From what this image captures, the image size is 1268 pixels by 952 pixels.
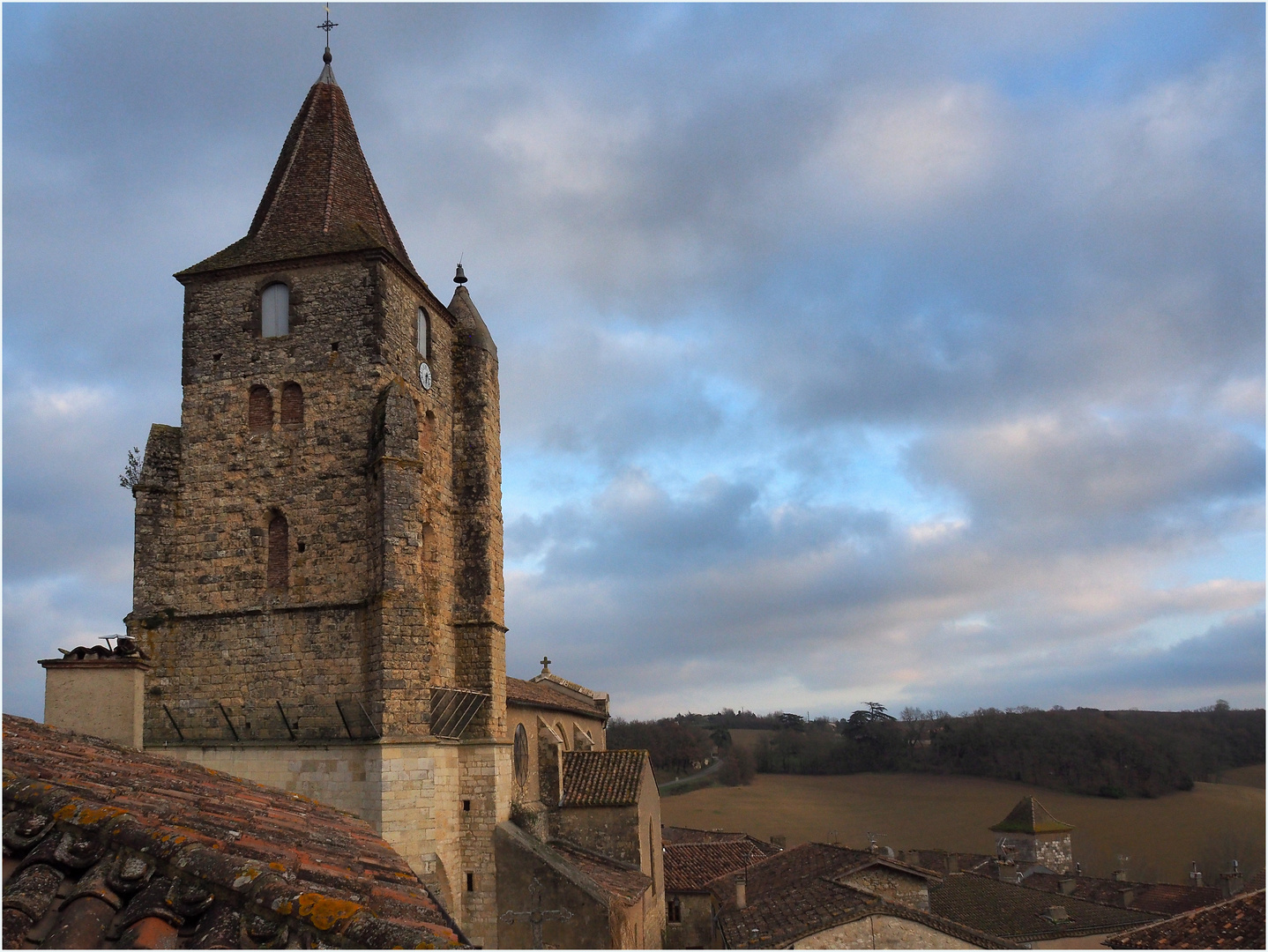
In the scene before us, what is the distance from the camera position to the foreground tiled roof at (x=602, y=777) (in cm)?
2384

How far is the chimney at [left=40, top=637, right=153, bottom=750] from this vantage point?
10141mm

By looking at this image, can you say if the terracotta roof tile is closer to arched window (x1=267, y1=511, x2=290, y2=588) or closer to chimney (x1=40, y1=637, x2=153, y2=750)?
arched window (x1=267, y1=511, x2=290, y2=588)

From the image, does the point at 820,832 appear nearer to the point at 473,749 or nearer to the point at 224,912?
the point at 473,749

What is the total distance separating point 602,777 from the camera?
24.8 m

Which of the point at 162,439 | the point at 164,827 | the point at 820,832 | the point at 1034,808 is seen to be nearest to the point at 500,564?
the point at 162,439

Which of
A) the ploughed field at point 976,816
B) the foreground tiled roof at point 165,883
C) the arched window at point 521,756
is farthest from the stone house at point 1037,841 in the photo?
the foreground tiled roof at point 165,883

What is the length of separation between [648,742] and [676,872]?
177 feet

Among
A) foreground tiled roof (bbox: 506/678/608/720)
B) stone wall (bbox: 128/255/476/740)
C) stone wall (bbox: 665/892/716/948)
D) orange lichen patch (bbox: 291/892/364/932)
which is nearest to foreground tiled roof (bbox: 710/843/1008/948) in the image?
stone wall (bbox: 665/892/716/948)

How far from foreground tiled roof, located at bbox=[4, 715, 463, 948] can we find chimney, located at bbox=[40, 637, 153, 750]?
4098 mm

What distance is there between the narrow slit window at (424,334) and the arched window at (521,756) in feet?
29.9

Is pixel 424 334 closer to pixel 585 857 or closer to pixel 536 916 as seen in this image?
pixel 536 916

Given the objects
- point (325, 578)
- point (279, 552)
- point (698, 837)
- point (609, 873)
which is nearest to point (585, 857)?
point (609, 873)

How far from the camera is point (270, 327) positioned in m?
20.2

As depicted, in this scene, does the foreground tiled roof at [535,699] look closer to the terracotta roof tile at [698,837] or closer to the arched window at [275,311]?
the arched window at [275,311]
